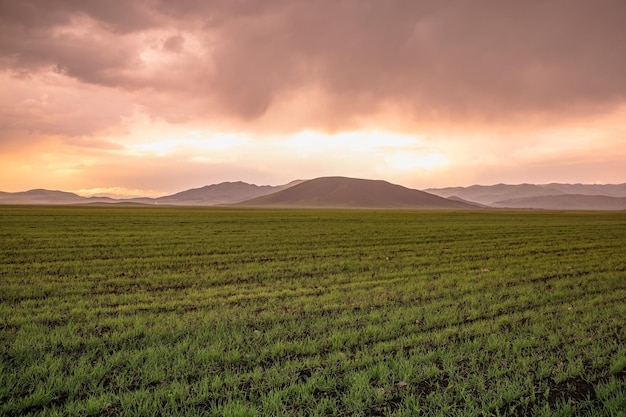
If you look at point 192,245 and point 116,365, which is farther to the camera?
point 192,245

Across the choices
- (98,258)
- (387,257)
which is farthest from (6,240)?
(387,257)

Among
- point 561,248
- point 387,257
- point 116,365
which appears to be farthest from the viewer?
point 561,248

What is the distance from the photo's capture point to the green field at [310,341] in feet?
18.8

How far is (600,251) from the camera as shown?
2431cm

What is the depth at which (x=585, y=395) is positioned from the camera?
19.7 ft

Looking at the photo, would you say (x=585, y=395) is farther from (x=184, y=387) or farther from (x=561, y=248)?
(x=561, y=248)

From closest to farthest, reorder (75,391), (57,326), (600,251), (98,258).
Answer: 1. (75,391)
2. (57,326)
3. (98,258)
4. (600,251)

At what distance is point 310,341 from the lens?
8.05 m

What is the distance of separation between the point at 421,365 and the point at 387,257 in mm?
14166

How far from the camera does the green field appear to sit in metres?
5.73

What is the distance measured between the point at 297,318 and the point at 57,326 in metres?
5.74

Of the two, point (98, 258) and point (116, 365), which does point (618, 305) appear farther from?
point (98, 258)

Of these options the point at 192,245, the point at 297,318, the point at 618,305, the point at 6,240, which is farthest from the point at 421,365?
the point at 6,240

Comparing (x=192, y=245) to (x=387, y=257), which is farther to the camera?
(x=192, y=245)
